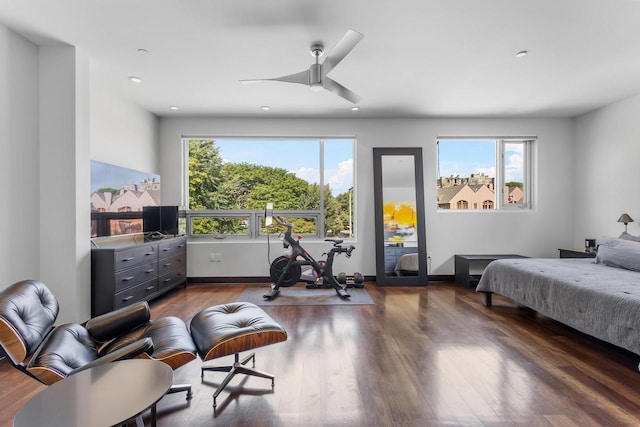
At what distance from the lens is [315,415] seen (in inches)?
72.4

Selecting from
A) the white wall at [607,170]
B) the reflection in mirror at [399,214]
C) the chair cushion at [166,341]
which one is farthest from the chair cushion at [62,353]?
the white wall at [607,170]

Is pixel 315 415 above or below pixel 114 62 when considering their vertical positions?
below

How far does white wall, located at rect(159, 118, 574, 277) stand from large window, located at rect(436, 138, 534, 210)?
182 millimetres

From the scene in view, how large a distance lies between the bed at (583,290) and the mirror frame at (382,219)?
4.13ft

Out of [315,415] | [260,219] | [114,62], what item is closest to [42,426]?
[315,415]

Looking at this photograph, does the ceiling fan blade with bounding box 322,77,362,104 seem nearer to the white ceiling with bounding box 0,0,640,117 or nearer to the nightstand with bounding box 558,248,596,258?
the white ceiling with bounding box 0,0,640,117

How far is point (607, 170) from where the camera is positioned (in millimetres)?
4762

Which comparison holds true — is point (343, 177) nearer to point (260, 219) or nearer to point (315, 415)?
point (260, 219)

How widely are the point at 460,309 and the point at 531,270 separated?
2.93 feet

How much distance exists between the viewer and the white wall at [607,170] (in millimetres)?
4352

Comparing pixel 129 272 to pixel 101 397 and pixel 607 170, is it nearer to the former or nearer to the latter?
pixel 101 397

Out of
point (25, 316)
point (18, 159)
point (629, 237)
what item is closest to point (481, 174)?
point (629, 237)

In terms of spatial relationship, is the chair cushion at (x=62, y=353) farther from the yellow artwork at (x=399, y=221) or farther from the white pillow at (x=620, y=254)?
the white pillow at (x=620, y=254)

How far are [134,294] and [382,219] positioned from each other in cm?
362
